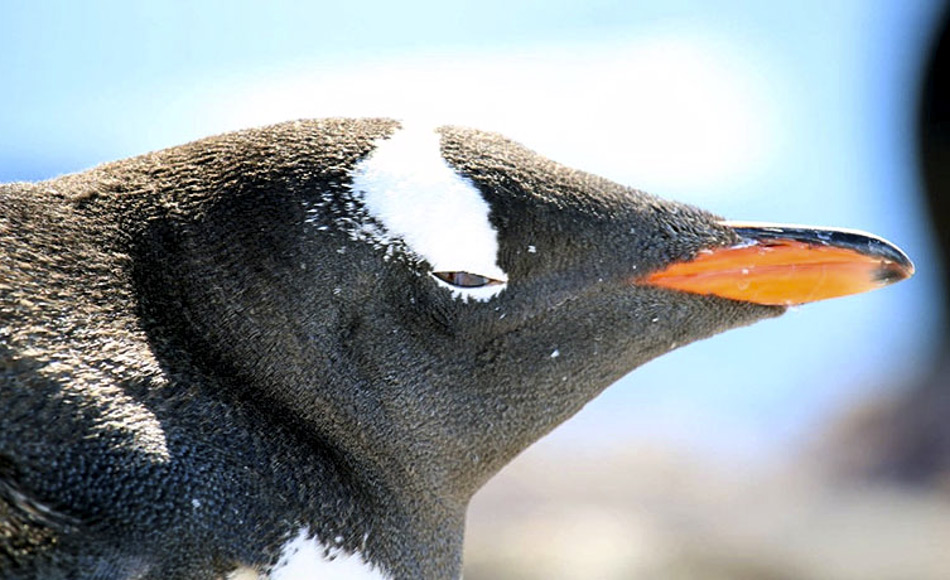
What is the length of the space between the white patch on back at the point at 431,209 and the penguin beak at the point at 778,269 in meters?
0.28

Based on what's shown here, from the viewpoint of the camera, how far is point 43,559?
138cm

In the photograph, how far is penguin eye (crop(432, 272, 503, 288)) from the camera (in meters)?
1.77

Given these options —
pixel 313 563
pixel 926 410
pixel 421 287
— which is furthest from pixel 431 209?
pixel 926 410

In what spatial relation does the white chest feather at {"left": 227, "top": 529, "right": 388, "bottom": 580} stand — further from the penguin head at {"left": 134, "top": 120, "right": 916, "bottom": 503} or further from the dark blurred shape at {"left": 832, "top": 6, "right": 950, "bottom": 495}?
the dark blurred shape at {"left": 832, "top": 6, "right": 950, "bottom": 495}

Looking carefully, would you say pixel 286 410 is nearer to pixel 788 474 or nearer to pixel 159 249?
pixel 159 249

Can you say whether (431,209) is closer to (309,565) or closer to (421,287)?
(421,287)

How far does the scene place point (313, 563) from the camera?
163 cm

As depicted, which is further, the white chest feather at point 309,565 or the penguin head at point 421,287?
the penguin head at point 421,287

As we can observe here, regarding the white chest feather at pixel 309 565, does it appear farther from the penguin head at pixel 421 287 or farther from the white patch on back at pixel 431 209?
the white patch on back at pixel 431 209

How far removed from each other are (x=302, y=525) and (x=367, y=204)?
1.40 ft

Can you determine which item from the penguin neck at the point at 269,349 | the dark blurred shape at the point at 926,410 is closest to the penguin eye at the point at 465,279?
the penguin neck at the point at 269,349

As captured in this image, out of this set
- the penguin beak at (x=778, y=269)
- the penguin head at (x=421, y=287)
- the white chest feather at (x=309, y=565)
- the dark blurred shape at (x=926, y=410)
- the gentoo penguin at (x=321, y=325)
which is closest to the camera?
the gentoo penguin at (x=321, y=325)

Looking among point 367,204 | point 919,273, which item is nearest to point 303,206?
point 367,204

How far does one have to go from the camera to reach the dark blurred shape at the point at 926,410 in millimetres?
6227
